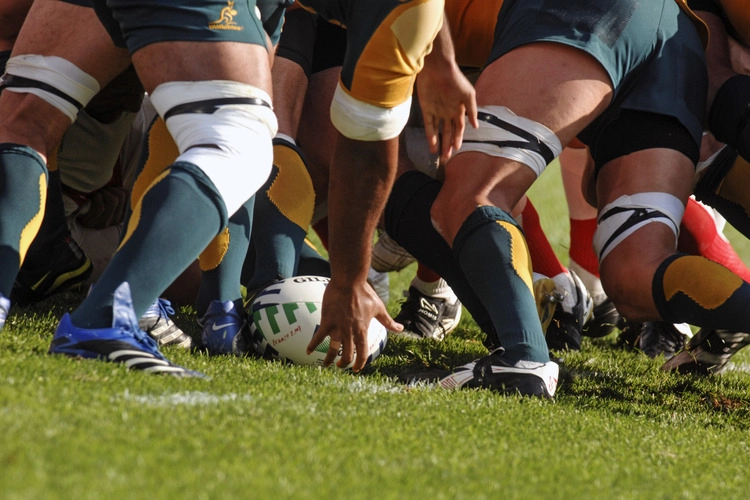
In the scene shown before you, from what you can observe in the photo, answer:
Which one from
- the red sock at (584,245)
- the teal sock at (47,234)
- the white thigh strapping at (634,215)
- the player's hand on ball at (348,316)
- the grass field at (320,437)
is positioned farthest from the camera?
the red sock at (584,245)

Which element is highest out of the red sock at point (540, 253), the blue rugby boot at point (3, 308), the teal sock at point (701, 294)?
the teal sock at point (701, 294)

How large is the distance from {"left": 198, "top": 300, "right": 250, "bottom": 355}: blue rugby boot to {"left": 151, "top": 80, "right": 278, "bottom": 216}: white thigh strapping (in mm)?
684

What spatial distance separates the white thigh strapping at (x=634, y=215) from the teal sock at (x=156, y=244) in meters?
1.54

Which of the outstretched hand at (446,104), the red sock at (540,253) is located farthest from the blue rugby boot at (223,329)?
the red sock at (540,253)

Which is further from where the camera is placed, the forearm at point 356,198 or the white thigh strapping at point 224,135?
the forearm at point 356,198

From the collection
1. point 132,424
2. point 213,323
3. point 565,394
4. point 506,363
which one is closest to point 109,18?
point 213,323

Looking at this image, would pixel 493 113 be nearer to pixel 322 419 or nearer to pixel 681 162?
pixel 681 162

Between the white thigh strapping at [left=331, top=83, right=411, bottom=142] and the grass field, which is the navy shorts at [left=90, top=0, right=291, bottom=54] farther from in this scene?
the grass field

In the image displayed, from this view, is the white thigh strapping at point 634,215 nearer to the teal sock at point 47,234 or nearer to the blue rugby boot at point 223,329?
the blue rugby boot at point 223,329

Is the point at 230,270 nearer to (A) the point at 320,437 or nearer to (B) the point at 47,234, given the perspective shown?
(B) the point at 47,234

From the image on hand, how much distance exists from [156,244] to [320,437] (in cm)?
56

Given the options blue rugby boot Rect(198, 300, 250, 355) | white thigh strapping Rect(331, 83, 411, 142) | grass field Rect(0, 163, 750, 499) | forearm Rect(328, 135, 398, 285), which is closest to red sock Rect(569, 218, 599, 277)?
grass field Rect(0, 163, 750, 499)

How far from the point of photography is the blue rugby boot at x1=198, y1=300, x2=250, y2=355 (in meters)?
2.80

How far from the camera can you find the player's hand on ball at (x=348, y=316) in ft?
8.04
